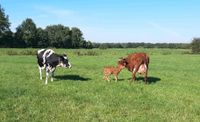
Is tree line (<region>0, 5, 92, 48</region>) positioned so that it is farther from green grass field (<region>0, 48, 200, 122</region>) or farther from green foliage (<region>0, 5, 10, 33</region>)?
green grass field (<region>0, 48, 200, 122</region>)

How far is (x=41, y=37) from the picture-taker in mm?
111812

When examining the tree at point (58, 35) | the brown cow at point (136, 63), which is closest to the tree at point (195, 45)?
the tree at point (58, 35)

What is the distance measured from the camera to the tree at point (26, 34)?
106m

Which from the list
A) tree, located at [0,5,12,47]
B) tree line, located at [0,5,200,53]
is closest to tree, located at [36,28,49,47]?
tree line, located at [0,5,200,53]

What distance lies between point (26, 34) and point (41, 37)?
612 centimetres

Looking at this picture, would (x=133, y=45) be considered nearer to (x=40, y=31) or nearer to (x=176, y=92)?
(x=40, y=31)

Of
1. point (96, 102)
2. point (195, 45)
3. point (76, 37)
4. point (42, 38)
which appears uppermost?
point (76, 37)

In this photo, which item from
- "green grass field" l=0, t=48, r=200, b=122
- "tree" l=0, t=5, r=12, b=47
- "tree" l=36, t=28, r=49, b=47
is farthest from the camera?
"tree" l=36, t=28, r=49, b=47

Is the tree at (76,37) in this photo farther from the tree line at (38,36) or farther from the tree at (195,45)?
the tree at (195,45)

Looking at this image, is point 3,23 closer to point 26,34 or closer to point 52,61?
point 26,34

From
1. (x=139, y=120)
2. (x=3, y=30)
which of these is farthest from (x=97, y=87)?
(x=3, y=30)

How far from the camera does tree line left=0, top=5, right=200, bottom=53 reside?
104 metres

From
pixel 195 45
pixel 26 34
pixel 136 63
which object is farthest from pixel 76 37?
pixel 136 63

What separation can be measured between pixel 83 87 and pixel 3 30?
295ft
